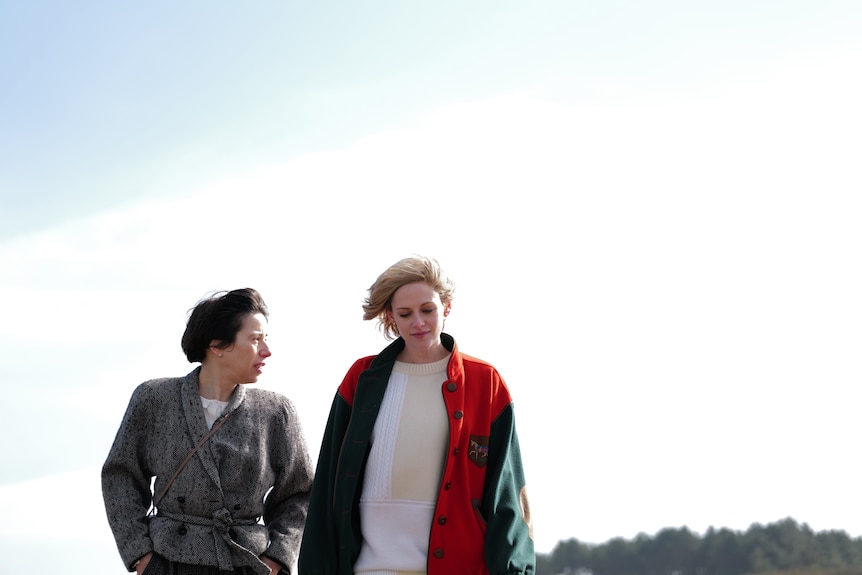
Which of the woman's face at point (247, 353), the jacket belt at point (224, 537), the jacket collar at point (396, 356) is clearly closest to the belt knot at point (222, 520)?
the jacket belt at point (224, 537)

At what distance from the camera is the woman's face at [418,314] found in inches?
158

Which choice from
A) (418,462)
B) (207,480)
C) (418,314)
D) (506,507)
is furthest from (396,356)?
(207,480)

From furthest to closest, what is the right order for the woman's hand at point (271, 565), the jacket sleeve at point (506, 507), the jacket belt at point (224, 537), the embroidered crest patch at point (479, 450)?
1. the woman's hand at point (271, 565)
2. the jacket belt at point (224, 537)
3. the embroidered crest patch at point (479, 450)
4. the jacket sleeve at point (506, 507)

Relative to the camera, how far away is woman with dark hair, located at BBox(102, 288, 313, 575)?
4.26 metres

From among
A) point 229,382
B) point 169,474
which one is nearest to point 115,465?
point 169,474

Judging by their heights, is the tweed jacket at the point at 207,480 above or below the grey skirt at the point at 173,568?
above

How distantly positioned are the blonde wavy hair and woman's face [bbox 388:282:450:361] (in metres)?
0.02

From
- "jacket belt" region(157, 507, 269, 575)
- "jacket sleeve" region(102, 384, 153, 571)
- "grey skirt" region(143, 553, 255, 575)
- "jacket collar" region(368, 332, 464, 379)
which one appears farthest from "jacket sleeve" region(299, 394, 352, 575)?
"jacket sleeve" region(102, 384, 153, 571)

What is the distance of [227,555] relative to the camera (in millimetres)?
4227

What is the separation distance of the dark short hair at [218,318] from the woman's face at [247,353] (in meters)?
0.02

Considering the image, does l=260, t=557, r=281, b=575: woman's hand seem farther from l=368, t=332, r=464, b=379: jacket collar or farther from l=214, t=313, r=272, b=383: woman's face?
l=368, t=332, r=464, b=379: jacket collar

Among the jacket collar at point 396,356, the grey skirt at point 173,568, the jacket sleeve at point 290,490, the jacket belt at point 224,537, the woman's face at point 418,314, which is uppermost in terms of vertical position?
the woman's face at point 418,314

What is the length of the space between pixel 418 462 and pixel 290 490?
0.82 m

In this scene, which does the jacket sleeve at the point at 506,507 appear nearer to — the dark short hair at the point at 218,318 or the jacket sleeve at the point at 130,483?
the dark short hair at the point at 218,318
